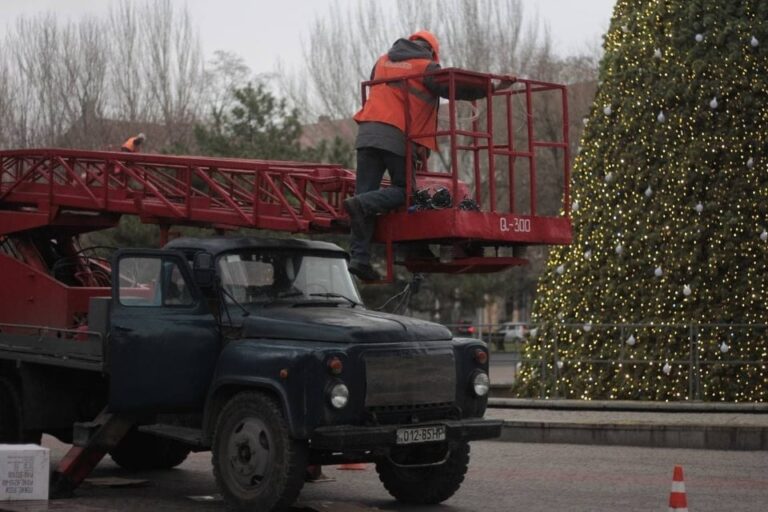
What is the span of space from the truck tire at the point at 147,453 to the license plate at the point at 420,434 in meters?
3.91

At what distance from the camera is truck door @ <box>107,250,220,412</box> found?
12.3m

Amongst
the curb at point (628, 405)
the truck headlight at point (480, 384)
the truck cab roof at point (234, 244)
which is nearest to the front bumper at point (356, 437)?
the truck headlight at point (480, 384)

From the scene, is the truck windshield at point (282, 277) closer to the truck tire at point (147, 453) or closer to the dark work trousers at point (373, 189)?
the dark work trousers at point (373, 189)

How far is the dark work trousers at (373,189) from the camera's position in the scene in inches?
495

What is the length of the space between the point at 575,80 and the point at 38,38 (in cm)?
2218

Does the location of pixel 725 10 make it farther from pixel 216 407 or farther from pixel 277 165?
pixel 216 407

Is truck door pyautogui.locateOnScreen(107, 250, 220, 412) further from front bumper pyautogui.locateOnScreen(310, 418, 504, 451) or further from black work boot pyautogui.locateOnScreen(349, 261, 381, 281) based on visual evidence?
front bumper pyautogui.locateOnScreen(310, 418, 504, 451)

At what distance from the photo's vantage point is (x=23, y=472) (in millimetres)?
12344

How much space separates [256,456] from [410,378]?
4.44ft

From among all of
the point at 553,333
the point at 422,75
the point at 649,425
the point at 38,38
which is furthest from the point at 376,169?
the point at 38,38

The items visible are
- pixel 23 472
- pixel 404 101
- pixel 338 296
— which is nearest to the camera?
pixel 23 472

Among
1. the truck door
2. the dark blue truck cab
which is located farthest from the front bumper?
the truck door

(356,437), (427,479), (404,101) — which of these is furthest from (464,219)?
(427,479)

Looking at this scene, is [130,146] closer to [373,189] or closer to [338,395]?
[373,189]
